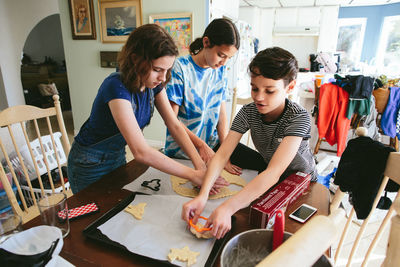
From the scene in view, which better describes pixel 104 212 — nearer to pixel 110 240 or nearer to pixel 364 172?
pixel 110 240

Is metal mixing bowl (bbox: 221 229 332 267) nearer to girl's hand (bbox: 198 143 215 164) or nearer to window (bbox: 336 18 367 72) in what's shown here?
girl's hand (bbox: 198 143 215 164)

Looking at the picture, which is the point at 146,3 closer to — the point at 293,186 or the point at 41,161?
the point at 41,161

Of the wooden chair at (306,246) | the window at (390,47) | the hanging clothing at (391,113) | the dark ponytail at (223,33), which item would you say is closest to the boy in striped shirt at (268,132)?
the dark ponytail at (223,33)

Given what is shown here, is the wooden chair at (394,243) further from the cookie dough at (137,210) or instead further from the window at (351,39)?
the window at (351,39)

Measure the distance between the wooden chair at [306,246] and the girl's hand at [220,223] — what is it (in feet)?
1.21

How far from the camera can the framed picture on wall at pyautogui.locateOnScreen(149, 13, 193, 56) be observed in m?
2.80

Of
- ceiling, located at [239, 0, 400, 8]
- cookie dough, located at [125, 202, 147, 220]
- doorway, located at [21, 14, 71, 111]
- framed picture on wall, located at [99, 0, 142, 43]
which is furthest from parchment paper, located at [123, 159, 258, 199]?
ceiling, located at [239, 0, 400, 8]

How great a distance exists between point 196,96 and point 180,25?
1.85m

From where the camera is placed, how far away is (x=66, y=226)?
0.69 meters

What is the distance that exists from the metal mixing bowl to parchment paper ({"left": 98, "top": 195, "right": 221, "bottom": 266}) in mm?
119

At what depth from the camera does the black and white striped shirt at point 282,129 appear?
94 cm

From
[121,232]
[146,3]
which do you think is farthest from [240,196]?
[146,3]

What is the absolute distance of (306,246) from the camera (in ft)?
0.93

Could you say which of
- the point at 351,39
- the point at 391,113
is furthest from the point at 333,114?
the point at 351,39
